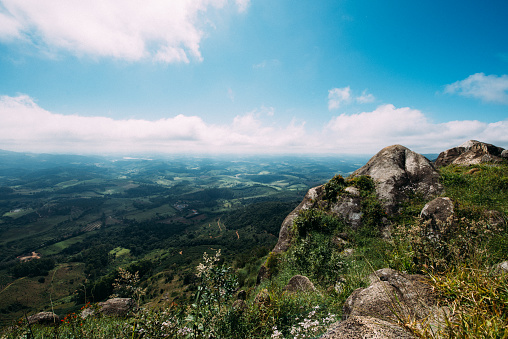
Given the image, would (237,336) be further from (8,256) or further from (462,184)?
(8,256)

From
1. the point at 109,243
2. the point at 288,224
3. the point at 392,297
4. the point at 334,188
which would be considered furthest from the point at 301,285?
the point at 109,243

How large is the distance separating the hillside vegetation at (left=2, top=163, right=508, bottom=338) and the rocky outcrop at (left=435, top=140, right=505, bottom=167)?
3.49 metres

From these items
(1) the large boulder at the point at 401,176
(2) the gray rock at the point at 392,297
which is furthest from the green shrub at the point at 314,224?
(2) the gray rock at the point at 392,297

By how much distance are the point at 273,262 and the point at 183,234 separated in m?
134

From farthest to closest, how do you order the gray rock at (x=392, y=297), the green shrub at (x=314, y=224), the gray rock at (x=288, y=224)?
the gray rock at (x=288, y=224) → the green shrub at (x=314, y=224) → the gray rock at (x=392, y=297)

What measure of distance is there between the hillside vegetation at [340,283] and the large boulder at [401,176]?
30.1 inches

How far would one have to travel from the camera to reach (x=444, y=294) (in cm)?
328

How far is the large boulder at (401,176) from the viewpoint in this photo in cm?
1373

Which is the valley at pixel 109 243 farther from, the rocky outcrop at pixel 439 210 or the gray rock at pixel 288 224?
the rocky outcrop at pixel 439 210

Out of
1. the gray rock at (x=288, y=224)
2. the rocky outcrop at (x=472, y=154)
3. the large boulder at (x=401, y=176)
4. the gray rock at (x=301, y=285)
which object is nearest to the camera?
the gray rock at (x=301, y=285)

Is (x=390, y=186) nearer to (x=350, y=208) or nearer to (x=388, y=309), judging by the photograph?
(x=350, y=208)

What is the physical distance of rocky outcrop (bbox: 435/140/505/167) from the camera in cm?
1536

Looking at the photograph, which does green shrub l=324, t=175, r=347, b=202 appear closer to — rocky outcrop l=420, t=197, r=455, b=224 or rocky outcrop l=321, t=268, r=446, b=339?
rocky outcrop l=420, t=197, r=455, b=224

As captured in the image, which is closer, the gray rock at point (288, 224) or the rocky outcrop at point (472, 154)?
the gray rock at point (288, 224)
